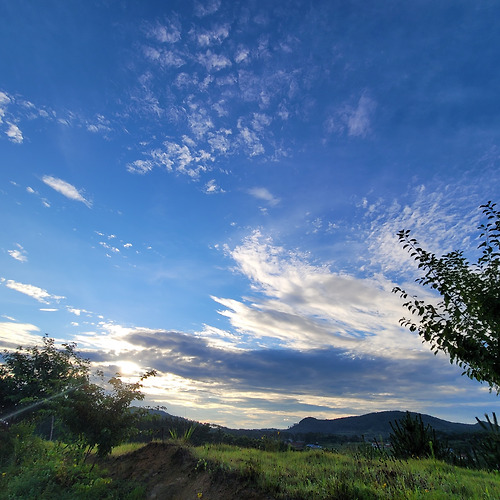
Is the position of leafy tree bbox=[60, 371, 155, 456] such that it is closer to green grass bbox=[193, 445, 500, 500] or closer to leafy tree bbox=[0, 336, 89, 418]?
green grass bbox=[193, 445, 500, 500]

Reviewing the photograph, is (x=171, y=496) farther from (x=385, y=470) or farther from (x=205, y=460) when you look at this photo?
(x=385, y=470)

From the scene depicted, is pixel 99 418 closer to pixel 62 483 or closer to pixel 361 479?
pixel 62 483

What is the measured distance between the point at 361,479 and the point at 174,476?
689cm

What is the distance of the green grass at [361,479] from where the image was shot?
6.23 meters

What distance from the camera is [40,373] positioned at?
1127 inches

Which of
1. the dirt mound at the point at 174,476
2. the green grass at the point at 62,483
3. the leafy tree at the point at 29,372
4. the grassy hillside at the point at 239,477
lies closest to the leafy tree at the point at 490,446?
the grassy hillside at the point at 239,477

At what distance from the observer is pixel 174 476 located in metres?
11.1

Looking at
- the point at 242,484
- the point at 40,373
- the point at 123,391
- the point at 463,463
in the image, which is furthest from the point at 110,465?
the point at 40,373

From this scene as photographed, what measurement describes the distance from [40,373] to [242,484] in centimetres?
2807

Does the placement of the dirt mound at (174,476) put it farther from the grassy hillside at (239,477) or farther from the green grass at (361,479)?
the green grass at (361,479)

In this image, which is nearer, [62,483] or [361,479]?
[361,479]

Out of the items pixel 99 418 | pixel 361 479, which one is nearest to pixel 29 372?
pixel 99 418

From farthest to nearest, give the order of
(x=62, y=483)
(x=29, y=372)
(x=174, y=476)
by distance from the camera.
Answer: (x=29, y=372) < (x=174, y=476) < (x=62, y=483)

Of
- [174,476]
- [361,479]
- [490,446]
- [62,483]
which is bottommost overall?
[62,483]
